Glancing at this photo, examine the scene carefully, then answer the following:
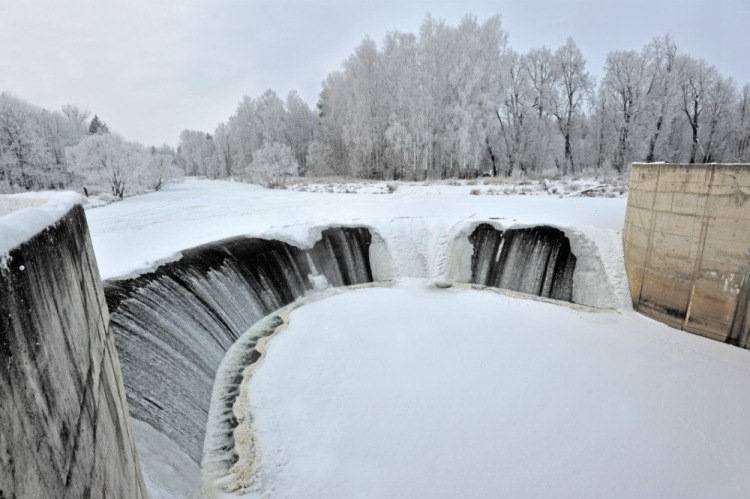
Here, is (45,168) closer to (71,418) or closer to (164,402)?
(164,402)

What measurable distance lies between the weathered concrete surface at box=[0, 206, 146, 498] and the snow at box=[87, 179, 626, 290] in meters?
4.77

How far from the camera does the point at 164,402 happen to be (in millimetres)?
4113

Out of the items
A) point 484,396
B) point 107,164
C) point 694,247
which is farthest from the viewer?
point 107,164

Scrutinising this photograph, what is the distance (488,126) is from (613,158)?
30.2 ft

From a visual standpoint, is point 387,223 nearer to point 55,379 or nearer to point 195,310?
point 195,310

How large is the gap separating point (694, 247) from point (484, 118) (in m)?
17.3

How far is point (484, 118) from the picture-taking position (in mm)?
22156

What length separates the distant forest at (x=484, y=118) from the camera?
22.4 m

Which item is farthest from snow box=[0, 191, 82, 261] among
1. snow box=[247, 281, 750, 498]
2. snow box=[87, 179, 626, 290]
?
snow box=[87, 179, 626, 290]

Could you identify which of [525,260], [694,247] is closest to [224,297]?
[525,260]

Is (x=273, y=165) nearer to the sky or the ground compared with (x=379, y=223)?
nearer to the sky

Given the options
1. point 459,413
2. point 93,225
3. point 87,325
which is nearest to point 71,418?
point 87,325

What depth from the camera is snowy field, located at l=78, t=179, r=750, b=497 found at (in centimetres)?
385

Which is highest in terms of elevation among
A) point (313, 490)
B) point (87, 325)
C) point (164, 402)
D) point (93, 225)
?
point (87, 325)
